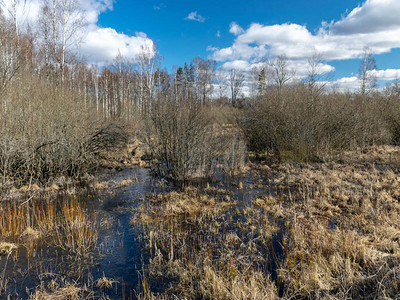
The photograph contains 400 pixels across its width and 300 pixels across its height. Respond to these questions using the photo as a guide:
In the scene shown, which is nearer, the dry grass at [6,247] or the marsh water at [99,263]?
the marsh water at [99,263]

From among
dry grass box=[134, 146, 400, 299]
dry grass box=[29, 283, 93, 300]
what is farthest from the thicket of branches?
A: dry grass box=[29, 283, 93, 300]

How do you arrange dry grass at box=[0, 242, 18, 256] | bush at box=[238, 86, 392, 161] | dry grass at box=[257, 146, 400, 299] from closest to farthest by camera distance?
dry grass at box=[257, 146, 400, 299] → dry grass at box=[0, 242, 18, 256] → bush at box=[238, 86, 392, 161]

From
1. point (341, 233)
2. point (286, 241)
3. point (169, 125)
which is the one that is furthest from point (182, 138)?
point (341, 233)

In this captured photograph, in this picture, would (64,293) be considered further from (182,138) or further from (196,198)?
(182,138)

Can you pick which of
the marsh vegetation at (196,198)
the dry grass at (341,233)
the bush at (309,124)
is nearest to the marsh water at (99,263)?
the marsh vegetation at (196,198)

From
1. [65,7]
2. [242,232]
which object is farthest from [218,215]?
[65,7]

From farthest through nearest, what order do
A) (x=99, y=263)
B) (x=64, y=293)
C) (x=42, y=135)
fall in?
1. (x=42, y=135)
2. (x=99, y=263)
3. (x=64, y=293)

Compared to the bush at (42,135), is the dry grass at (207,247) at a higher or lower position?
lower

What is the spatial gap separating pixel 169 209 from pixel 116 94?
99.7 feet

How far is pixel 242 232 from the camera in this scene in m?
5.59

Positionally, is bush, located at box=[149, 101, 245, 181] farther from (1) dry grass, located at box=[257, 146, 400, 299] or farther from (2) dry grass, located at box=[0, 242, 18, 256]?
(2) dry grass, located at box=[0, 242, 18, 256]

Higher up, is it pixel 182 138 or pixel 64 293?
pixel 182 138

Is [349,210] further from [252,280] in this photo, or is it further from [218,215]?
[252,280]

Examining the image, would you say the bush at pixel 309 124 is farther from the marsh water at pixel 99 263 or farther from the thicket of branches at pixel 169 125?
the marsh water at pixel 99 263
